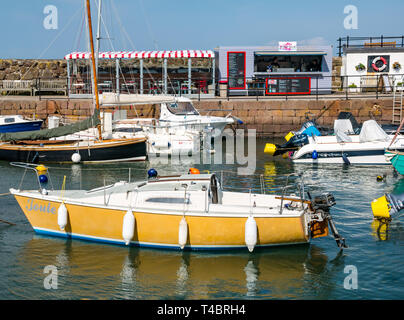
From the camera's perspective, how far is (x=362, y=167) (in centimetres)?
2136

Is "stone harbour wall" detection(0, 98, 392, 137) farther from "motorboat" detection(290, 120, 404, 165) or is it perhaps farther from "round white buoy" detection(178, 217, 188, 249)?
"round white buoy" detection(178, 217, 188, 249)

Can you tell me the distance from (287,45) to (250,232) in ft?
85.4

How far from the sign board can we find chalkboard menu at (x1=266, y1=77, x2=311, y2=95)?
229 cm

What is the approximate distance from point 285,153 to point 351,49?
48.6 ft

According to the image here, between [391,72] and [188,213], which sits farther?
[391,72]

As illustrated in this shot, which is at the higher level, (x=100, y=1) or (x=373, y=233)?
(x=100, y=1)

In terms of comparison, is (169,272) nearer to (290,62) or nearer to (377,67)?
(290,62)

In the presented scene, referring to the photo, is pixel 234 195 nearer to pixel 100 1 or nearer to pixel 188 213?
pixel 188 213

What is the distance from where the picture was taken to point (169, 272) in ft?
35.2

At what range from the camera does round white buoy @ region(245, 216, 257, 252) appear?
36.0ft
